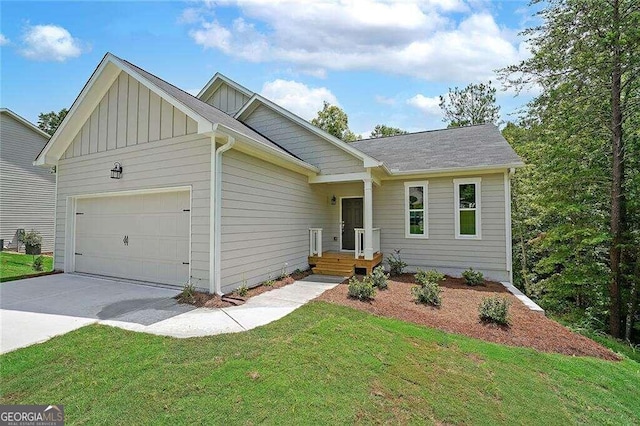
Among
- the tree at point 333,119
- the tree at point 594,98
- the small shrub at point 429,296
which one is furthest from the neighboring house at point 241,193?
the tree at point 333,119

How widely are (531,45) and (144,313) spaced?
477 inches

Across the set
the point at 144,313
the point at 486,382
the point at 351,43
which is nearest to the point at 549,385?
the point at 486,382

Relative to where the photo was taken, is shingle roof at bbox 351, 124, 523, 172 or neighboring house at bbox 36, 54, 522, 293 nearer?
neighboring house at bbox 36, 54, 522, 293

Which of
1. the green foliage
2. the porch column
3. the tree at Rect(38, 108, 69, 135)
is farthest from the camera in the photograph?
the tree at Rect(38, 108, 69, 135)

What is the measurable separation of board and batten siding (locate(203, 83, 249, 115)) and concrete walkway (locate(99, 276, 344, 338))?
27.0 feet

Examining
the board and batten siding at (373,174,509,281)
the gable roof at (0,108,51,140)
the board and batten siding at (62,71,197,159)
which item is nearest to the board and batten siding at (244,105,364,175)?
the board and batten siding at (373,174,509,281)

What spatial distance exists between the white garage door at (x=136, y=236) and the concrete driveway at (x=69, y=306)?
0.42m

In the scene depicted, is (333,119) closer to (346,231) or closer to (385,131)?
(385,131)

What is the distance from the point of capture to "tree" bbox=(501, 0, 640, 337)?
25.8 ft

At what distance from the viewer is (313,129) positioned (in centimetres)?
956

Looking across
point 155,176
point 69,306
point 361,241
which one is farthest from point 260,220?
point 69,306

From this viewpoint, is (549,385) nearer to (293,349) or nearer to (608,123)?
(293,349)

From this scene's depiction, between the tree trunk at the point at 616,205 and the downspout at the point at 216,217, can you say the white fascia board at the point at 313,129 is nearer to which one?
the downspout at the point at 216,217

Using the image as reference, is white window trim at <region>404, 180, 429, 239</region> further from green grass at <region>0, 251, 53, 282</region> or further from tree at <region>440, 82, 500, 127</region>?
tree at <region>440, 82, 500, 127</region>
